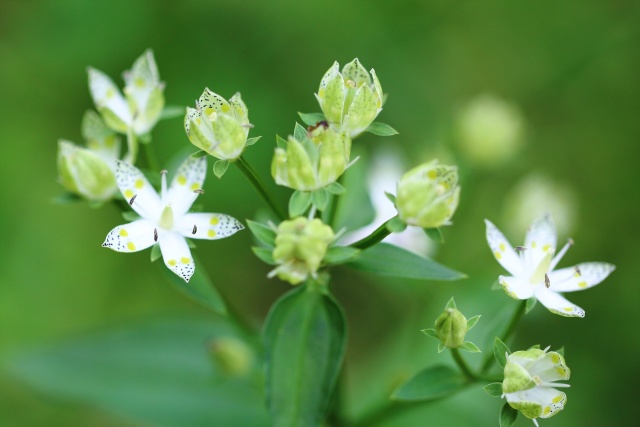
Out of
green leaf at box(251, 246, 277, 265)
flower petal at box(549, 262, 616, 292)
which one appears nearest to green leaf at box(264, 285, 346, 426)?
green leaf at box(251, 246, 277, 265)

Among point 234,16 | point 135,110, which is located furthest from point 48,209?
point 135,110

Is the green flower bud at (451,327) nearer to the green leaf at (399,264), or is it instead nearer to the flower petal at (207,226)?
the green leaf at (399,264)

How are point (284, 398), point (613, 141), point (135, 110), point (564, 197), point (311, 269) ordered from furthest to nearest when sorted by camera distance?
point (613, 141) < point (564, 197) < point (135, 110) < point (284, 398) < point (311, 269)

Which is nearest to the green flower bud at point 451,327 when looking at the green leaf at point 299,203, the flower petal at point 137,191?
the green leaf at point 299,203

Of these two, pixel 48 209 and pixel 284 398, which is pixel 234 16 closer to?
pixel 48 209

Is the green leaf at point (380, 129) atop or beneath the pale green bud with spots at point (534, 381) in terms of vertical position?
atop

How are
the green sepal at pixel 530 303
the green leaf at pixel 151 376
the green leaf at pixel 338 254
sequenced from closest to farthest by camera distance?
the green leaf at pixel 338 254, the green sepal at pixel 530 303, the green leaf at pixel 151 376

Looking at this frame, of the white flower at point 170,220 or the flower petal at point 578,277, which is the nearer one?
the white flower at point 170,220
